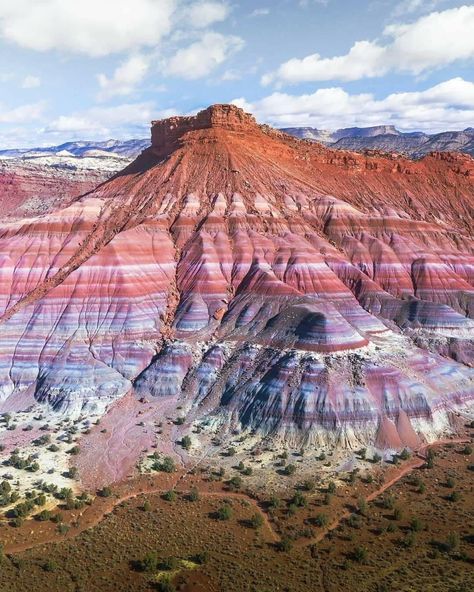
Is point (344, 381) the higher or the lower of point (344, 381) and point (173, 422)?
the higher

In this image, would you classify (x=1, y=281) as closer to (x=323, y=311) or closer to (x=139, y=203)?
(x=139, y=203)

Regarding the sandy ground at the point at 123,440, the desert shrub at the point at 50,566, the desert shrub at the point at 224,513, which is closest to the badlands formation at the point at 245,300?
the sandy ground at the point at 123,440

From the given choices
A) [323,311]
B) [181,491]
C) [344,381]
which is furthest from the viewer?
[323,311]

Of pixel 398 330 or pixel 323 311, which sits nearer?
pixel 323 311

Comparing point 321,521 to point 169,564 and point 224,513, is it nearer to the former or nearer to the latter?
→ point 224,513

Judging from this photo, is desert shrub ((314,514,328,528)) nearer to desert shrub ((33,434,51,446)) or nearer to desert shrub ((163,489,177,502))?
desert shrub ((163,489,177,502))

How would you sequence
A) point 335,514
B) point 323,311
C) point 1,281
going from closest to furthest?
1. point 335,514
2. point 323,311
3. point 1,281

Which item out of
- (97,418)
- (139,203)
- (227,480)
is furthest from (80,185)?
(227,480)
